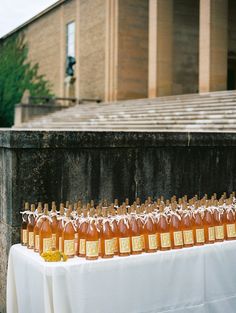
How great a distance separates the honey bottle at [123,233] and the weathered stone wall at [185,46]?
21.6m

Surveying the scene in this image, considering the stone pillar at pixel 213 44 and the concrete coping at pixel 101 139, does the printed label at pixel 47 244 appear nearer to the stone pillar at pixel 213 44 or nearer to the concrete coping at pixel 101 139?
the concrete coping at pixel 101 139

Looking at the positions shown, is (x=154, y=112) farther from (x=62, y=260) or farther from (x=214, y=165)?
(x=62, y=260)

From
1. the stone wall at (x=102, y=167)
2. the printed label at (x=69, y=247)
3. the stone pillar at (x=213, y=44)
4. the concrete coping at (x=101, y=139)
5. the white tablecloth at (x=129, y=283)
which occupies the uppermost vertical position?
the stone pillar at (x=213, y=44)

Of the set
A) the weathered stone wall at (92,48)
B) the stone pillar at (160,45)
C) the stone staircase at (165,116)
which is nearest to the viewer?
the stone staircase at (165,116)

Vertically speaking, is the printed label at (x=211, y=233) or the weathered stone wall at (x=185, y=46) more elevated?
the weathered stone wall at (x=185, y=46)

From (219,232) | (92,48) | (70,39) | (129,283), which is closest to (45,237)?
(129,283)

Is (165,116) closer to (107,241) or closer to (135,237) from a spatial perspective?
(135,237)

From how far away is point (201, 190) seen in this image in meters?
6.39

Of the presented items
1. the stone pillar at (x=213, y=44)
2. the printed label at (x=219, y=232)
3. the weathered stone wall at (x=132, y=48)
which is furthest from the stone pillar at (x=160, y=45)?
the printed label at (x=219, y=232)

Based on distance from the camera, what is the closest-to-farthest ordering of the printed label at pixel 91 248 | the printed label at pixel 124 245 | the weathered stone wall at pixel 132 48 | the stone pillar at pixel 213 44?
the printed label at pixel 91 248 → the printed label at pixel 124 245 → the stone pillar at pixel 213 44 → the weathered stone wall at pixel 132 48

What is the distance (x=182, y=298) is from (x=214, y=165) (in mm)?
2954

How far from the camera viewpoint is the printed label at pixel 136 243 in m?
3.77

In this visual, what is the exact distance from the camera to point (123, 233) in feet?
12.3

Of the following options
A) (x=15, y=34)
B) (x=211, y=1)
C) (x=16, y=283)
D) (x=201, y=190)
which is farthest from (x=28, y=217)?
(x=15, y=34)
